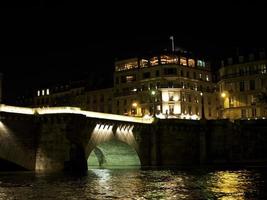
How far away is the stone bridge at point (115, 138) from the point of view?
233 ft

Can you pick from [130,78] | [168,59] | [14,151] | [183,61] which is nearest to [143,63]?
[130,78]

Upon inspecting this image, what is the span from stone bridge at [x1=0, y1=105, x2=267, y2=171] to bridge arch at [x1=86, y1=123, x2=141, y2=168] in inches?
6.8

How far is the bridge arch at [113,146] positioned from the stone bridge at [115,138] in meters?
0.17

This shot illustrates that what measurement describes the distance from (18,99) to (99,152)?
8668 centimetres

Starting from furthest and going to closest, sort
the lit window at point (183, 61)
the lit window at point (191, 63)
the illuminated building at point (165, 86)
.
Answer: the lit window at point (191, 63) → the lit window at point (183, 61) → the illuminated building at point (165, 86)

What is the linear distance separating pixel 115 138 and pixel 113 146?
215 inches

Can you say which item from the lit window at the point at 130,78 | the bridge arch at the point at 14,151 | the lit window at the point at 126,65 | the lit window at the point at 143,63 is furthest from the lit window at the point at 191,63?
the bridge arch at the point at 14,151

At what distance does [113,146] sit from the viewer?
89938mm

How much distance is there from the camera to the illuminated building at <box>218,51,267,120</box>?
369 feet

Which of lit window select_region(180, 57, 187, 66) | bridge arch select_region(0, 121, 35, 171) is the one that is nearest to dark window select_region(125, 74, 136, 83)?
lit window select_region(180, 57, 187, 66)

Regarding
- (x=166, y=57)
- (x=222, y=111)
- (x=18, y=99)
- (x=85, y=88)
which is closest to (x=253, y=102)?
(x=222, y=111)

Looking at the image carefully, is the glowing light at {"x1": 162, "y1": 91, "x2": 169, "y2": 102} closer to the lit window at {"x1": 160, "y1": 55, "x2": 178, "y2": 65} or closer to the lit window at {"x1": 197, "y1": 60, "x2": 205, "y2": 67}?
the lit window at {"x1": 160, "y1": 55, "x2": 178, "y2": 65}

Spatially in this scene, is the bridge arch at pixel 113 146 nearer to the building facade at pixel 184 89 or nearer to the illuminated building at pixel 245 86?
the building facade at pixel 184 89

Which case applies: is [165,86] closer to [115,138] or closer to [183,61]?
[183,61]
